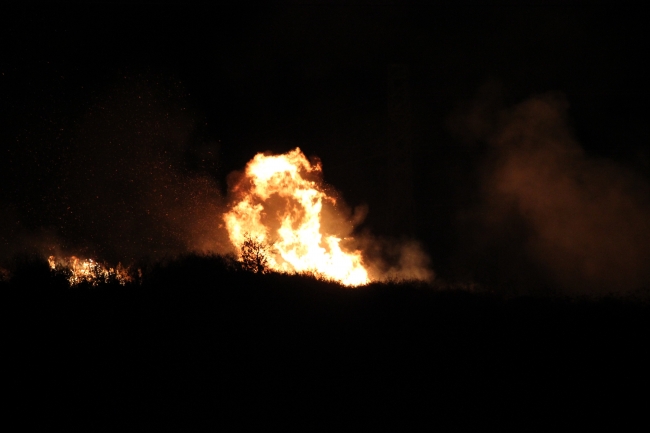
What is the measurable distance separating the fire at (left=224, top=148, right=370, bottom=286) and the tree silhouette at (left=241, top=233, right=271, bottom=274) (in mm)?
2307

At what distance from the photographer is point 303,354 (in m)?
6.86

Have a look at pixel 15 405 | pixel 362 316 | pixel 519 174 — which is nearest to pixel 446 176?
pixel 519 174

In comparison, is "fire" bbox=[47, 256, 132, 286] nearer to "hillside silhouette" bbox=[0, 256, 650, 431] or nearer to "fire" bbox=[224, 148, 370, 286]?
"hillside silhouette" bbox=[0, 256, 650, 431]

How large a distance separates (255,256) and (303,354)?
3783 mm

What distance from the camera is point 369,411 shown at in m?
5.99

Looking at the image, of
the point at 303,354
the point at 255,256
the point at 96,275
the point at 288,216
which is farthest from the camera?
the point at 288,216

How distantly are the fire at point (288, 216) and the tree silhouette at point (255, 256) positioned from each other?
231cm

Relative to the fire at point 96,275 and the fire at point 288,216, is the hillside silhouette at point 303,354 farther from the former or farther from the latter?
the fire at point 288,216

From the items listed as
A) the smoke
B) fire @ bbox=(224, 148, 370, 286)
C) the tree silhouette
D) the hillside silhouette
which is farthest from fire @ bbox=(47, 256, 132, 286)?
the smoke

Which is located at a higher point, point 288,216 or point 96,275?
point 288,216

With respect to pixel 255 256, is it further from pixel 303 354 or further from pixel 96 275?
pixel 303 354

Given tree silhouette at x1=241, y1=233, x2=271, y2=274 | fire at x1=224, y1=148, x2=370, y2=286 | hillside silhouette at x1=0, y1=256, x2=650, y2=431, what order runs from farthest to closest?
fire at x1=224, y1=148, x2=370, y2=286
tree silhouette at x1=241, y1=233, x2=271, y2=274
hillside silhouette at x1=0, y1=256, x2=650, y2=431

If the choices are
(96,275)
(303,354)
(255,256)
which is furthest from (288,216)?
(303,354)

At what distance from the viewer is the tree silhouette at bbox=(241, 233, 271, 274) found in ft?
32.1
